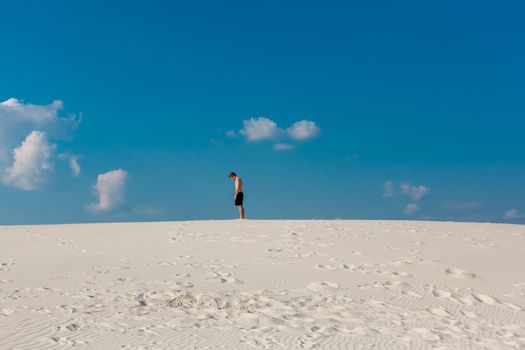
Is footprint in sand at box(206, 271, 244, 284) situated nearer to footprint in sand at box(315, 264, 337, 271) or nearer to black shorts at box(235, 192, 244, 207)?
footprint in sand at box(315, 264, 337, 271)

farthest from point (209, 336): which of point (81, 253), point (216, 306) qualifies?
point (81, 253)

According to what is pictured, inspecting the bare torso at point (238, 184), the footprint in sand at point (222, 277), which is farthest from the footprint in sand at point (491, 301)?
the bare torso at point (238, 184)

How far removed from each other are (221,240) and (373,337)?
7.98m

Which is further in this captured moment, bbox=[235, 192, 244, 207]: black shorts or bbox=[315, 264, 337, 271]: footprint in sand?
bbox=[235, 192, 244, 207]: black shorts

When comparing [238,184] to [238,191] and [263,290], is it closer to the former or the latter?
[238,191]

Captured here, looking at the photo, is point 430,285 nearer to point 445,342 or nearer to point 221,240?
point 445,342

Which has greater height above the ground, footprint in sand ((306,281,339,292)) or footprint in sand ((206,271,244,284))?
footprint in sand ((206,271,244,284))

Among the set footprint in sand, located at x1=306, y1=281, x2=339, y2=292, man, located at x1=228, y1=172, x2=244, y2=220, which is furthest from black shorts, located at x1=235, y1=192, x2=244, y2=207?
footprint in sand, located at x1=306, y1=281, x2=339, y2=292

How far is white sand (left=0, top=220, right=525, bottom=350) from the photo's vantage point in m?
6.64

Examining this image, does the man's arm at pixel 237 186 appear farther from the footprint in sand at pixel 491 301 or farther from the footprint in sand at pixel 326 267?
the footprint in sand at pixel 491 301

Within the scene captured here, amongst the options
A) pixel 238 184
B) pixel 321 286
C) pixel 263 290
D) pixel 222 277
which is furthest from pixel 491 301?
pixel 238 184

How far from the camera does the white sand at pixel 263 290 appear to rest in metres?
6.64

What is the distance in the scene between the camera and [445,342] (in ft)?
22.1

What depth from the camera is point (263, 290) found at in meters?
9.08
